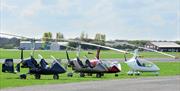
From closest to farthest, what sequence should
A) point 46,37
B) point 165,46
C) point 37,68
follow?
point 37,68
point 46,37
point 165,46

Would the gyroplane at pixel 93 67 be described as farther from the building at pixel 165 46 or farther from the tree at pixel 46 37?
the building at pixel 165 46

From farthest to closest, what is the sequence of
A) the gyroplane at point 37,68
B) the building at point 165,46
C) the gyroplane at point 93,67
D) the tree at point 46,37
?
the building at point 165,46 → the gyroplane at point 93,67 → the tree at point 46,37 → the gyroplane at point 37,68

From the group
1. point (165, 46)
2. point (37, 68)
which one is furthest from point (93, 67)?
point (165, 46)

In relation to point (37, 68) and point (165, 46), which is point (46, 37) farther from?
point (165, 46)

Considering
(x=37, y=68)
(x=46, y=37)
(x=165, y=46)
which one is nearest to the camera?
(x=37, y=68)

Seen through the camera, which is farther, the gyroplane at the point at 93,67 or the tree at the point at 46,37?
the gyroplane at the point at 93,67

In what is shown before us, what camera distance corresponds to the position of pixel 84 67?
102 feet

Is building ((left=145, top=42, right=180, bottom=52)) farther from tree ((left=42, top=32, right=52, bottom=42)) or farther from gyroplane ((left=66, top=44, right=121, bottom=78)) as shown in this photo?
gyroplane ((left=66, top=44, right=121, bottom=78))

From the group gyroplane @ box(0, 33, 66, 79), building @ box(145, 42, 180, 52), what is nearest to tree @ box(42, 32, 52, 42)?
gyroplane @ box(0, 33, 66, 79)

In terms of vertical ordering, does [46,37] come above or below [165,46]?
above

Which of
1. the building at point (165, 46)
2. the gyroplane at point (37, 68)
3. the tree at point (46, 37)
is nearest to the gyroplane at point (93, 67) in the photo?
the tree at point (46, 37)

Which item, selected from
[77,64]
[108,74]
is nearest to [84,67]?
[77,64]

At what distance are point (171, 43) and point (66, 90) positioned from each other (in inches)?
5867

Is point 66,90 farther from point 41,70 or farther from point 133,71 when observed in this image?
point 133,71
